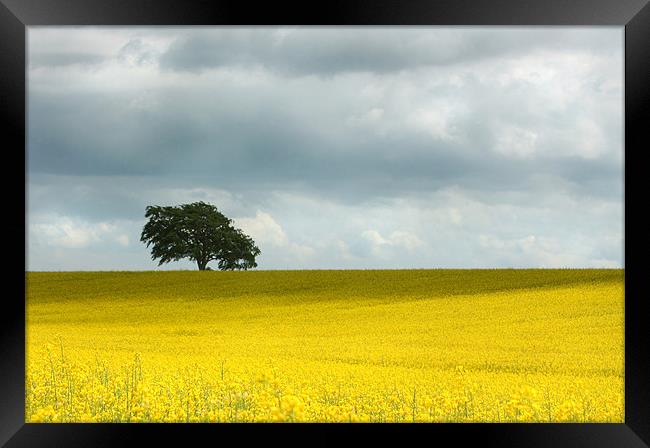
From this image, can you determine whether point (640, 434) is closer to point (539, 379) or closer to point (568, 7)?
point (568, 7)

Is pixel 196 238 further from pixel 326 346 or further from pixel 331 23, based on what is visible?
pixel 331 23

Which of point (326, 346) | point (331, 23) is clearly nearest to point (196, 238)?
point (326, 346)

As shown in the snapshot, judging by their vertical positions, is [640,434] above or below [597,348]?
above

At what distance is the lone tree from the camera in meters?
27.0

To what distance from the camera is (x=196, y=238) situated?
27391 millimetres

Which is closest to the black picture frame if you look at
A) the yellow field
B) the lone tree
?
the yellow field

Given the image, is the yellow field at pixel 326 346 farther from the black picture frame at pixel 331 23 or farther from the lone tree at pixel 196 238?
the lone tree at pixel 196 238

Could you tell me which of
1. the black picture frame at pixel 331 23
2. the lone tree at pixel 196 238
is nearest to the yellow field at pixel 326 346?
the black picture frame at pixel 331 23

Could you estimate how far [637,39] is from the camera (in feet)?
12.2

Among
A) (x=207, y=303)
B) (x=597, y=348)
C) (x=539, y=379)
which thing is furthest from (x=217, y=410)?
(x=207, y=303)

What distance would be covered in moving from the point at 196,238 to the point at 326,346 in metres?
16.2

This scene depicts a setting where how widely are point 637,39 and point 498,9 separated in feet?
2.43

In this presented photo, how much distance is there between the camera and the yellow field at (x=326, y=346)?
19.0ft

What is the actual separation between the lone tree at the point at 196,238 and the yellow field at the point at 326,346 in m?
3.64
